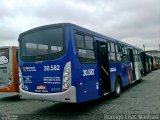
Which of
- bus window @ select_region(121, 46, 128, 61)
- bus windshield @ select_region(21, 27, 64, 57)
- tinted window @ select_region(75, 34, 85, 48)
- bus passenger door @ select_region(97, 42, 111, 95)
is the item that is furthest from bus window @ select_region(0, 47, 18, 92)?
bus window @ select_region(121, 46, 128, 61)

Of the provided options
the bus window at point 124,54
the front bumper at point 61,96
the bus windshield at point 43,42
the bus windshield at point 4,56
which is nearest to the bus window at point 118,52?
the bus window at point 124,54

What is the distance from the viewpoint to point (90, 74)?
30.2 feet

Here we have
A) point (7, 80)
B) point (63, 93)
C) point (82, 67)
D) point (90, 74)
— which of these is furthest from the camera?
point (7, 80)

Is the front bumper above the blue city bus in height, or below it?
below

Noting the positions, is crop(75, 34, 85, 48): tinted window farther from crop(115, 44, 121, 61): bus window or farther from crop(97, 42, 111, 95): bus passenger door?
crop(115, 44, 121, 61): bus window

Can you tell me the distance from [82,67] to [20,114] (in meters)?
2.88

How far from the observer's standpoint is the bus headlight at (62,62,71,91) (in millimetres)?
8039

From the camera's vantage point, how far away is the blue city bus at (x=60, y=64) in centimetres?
812

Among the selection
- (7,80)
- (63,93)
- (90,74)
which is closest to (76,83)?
(63,93)

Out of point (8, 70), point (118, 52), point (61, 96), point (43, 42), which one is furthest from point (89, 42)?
point (8, 70)

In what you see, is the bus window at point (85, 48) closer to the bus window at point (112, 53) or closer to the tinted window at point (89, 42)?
the tinted window at point (89, 42)

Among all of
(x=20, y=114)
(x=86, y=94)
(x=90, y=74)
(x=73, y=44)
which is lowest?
(x=20, y=114)

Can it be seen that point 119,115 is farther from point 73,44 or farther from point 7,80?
point 7,80

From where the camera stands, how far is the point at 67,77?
805 cm
